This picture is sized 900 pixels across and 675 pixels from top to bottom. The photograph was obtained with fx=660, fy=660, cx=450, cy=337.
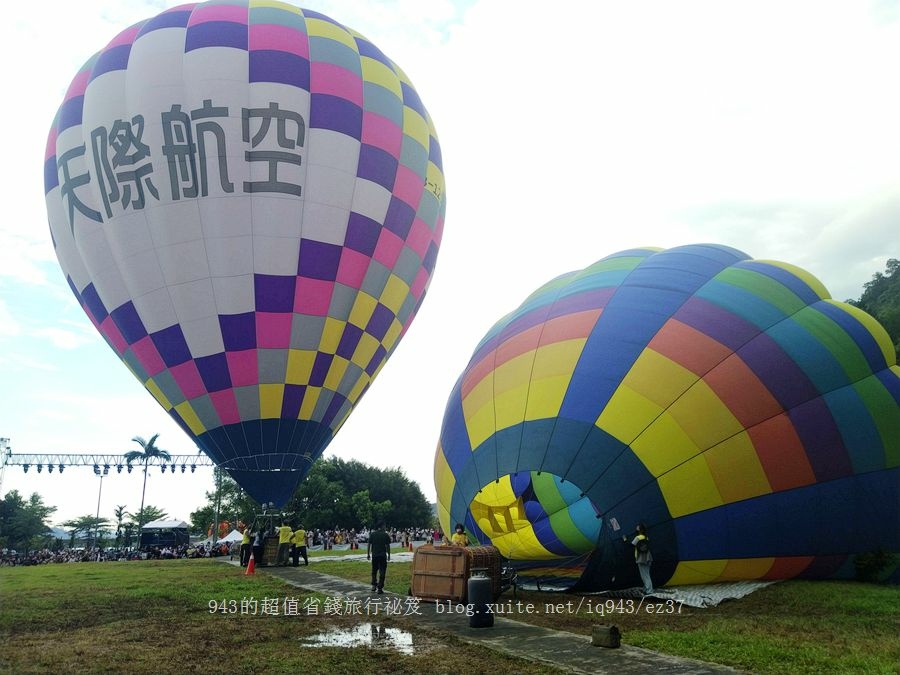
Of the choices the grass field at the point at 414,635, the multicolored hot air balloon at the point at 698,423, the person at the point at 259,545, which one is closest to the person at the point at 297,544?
the person at the point at 259,545

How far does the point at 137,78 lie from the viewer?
47.6 ft

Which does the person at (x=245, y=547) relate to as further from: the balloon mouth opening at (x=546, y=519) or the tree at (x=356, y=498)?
the tree at (x=356, y=498)

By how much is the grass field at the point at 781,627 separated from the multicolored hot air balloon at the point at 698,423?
512mm

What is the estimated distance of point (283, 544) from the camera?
54.7 feet

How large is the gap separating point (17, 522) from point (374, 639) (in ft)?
275

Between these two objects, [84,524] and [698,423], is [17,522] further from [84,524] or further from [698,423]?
[698,423]

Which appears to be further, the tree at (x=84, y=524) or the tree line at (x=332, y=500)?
the tree at (x=84, y=524)

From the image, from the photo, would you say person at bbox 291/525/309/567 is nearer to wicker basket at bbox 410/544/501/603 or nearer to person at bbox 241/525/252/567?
person at bbox 241/525/252/567

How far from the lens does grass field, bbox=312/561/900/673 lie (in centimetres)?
561

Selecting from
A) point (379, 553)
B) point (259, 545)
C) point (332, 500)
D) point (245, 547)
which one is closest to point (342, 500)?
point (332, 500)

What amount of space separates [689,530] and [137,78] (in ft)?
46.7

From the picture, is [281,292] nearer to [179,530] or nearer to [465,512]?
[465,512]

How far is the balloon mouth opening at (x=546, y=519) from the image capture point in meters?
11.4

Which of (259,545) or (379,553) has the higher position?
(379,553)
